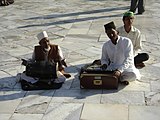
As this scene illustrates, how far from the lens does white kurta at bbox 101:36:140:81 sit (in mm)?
5625

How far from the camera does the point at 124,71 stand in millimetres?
5625

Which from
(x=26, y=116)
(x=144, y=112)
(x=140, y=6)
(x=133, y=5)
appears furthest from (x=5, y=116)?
(x=140, y=6)

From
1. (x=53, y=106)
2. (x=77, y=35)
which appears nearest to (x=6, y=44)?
(x=77, y=35)

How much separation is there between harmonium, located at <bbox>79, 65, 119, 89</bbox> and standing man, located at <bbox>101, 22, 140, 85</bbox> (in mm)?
124

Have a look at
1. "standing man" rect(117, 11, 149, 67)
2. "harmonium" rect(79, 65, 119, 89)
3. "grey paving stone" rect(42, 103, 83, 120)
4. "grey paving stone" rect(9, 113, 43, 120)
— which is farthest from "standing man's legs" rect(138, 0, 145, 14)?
"grey paving stone" rect(9, 113, 43, 120)

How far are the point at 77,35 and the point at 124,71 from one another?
3.42 metres

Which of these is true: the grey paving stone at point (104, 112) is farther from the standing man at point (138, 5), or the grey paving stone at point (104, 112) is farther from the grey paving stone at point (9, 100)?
the standing man at point (138, 5)

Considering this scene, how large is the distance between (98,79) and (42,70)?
0.89 m

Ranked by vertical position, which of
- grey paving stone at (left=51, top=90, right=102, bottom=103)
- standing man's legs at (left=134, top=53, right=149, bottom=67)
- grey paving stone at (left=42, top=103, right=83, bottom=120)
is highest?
standing man's legs at (left=134, top=53, right=149, bottom=67)

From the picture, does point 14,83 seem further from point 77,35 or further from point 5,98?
point 77,35

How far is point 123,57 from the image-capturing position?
5727 mm

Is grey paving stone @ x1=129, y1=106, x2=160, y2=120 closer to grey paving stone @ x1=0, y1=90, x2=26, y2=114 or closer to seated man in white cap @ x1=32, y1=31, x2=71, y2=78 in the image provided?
seated man in white cap @ x1=32, y1=31, x2=71, y2=78

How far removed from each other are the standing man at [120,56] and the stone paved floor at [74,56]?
20 centimetres

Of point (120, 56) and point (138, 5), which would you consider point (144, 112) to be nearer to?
point (120, 56)
